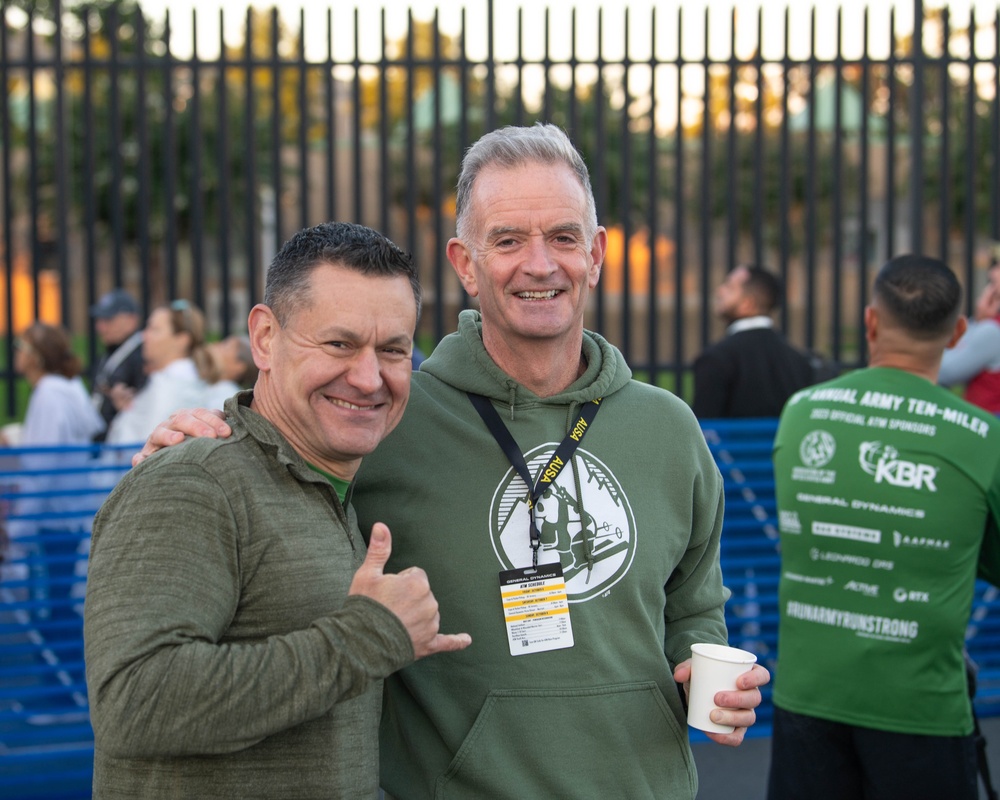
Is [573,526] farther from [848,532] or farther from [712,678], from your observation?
[848,532]

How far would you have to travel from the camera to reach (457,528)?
83.2 inches

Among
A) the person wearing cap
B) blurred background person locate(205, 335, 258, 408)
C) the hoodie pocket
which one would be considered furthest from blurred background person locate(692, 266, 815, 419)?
the hoodie pocket

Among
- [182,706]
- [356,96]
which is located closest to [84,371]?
[356,96]

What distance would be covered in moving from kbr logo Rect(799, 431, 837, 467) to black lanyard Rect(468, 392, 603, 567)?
1250 millimetres

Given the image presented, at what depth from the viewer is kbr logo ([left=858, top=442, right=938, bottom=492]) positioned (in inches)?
121

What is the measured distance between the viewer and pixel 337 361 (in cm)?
187

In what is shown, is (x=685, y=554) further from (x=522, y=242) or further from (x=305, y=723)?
(x=305, y=723)

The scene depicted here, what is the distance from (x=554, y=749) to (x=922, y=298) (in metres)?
1.83

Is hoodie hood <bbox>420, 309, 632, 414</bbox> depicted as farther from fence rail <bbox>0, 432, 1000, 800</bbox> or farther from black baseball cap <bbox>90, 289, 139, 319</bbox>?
black baseball cap <bbox>90, 289, 139, 319</bbox>

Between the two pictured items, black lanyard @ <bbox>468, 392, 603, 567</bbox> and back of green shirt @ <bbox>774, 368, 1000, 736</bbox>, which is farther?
back of green shirt @ <bbox>774, 368, 1000, 736</bbox>

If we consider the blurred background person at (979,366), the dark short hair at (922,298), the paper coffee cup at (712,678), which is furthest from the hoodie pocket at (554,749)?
the blurred background person at (979,366)

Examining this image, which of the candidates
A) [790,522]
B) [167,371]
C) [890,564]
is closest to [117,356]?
[167,371]

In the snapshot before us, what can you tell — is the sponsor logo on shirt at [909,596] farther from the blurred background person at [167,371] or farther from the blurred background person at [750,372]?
the blurred background person at [167,371]

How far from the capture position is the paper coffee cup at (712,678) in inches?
81.6
